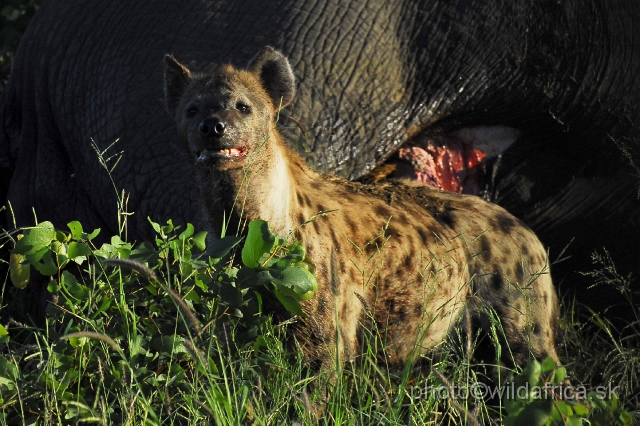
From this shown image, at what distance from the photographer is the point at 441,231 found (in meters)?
3.98

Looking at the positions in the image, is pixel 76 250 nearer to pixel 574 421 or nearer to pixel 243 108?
pixel 243 108

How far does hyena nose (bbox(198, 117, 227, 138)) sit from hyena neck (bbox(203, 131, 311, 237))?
18cm

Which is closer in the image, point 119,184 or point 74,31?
point 119,184

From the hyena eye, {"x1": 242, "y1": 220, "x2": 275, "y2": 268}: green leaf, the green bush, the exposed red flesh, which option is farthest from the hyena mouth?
the exposed red flesh

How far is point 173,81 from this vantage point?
3.84 m

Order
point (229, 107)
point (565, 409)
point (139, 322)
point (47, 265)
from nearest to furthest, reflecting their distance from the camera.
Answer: point (565, 409) < point (47, 265) < point (139, 322) < point (229, 107)

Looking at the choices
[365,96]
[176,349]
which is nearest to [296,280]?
[176,349]

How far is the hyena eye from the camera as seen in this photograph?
3480 mm

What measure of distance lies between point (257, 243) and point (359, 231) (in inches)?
31.9

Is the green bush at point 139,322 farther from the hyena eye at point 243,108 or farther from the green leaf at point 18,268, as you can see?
the hyena eye at point 243,108

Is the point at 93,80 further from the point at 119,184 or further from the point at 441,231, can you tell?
the point at 441,231

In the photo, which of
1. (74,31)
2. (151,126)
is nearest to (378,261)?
(151,126)

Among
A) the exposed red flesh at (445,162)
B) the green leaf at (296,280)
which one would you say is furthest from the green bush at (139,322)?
the exposed red flesh at (445,162)

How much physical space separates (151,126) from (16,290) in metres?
1.14
